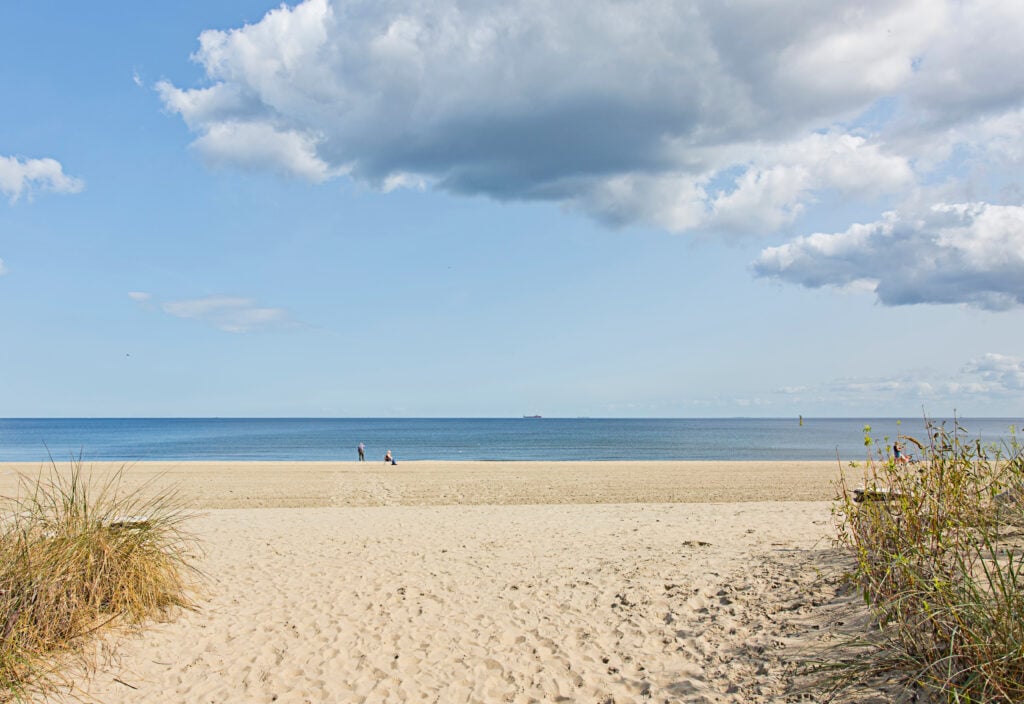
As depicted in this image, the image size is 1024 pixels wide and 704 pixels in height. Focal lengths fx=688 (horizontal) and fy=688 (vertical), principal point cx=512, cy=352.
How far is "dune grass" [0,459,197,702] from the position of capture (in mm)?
5836

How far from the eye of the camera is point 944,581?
485 centimetres

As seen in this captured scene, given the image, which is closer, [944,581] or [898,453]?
[944,581]

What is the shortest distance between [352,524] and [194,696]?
6.79 m

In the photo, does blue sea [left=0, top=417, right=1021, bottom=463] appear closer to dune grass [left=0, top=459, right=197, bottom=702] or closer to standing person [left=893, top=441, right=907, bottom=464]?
dune grass [left=0, top=459, right=197, bottom=702]

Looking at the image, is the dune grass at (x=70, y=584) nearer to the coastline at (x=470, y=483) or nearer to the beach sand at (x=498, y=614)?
the beach sand at (x=498, y=614)

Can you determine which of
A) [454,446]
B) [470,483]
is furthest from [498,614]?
Answer: [454,446]

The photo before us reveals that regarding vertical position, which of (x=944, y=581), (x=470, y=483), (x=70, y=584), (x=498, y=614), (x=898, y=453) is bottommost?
(x=470, y=483)

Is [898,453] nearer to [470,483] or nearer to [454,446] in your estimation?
[470,483]

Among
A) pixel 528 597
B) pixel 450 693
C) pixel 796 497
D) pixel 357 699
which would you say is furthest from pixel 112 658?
pixel 796 497

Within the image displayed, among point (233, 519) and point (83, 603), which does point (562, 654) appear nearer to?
point (83, 603)

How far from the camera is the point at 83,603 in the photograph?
6.61 metres

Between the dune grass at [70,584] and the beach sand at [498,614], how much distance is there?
0.31 m

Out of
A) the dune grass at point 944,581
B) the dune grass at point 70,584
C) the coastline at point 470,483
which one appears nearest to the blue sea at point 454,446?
the coastline at point 470,483

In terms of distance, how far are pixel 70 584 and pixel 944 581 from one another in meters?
7.47
